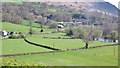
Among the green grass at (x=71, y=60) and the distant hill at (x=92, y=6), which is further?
the distant hill at (x=92, y=6)

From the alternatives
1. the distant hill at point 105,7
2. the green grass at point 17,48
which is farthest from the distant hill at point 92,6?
the green grass at point 17,48

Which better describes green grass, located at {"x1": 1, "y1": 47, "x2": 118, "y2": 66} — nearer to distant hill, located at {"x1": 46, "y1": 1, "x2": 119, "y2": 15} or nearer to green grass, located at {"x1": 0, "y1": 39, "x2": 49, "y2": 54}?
green grass, located at {"x1": 0, "y1": 39, "x2": 49, "y2": 54}

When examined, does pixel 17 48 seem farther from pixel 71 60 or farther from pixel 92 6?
pixel 92 6

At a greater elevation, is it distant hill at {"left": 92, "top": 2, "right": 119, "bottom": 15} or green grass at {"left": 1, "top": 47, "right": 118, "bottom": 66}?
distant hill at {"left": 92, "top": 2, "right": 119, "bottom": 15}

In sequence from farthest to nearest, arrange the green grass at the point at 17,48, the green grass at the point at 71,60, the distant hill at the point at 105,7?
1. the distant hill at the point at 105,7
2. the green grass at the point at 17,48
3. the green grass at the point at 71,60

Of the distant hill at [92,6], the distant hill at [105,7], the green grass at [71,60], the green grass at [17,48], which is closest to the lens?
the green grass at [71,60]

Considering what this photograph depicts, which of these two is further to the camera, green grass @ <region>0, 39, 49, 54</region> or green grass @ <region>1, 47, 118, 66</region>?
green grass @ <region>0, 39, 49, 54</region>

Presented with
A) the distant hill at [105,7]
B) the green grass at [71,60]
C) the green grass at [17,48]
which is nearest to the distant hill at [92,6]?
the distant hill at [105,7]

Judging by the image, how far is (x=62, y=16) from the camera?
11038 centimetres

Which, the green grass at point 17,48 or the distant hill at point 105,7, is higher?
the distant hill at point 105,7

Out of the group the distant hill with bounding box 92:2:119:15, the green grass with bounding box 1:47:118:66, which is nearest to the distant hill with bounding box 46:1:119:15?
the distant hill with bounding box 92:2:119:15

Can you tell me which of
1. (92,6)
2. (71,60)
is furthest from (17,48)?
(92,6)

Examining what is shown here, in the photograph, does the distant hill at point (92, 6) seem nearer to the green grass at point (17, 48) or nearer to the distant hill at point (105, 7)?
the distant hill at point (105, 7)

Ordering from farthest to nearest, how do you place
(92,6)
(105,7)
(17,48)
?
(92,6) → (105,7) → (17,48)
